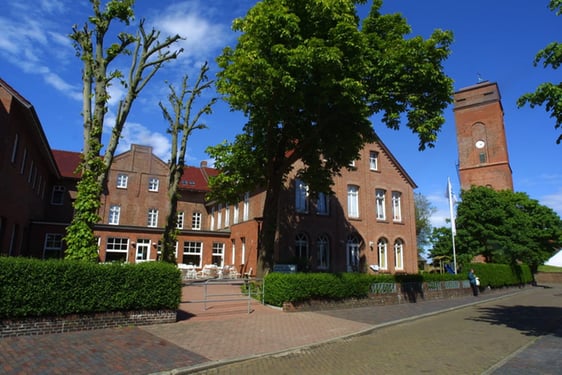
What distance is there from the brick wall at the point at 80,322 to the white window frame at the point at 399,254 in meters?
22.7

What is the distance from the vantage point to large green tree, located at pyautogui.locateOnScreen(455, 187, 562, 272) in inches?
1410

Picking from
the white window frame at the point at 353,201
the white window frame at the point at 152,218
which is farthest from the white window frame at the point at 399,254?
the white window frame at the point at 152,218

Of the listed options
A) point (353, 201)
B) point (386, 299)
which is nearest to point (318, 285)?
point (386, 299)

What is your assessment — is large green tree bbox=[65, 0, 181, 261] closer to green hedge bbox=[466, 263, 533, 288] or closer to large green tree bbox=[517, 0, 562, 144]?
large green tree bbox=[517, 0, 562, 144]

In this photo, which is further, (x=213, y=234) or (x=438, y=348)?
(x=213, y=234)

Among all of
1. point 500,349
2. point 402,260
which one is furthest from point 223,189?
point 402,260

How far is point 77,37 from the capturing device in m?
13.0

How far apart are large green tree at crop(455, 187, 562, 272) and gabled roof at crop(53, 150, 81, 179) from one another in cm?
3674

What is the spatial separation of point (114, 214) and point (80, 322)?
28311 millimetres

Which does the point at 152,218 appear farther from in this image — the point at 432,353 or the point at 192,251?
the point at 432,353

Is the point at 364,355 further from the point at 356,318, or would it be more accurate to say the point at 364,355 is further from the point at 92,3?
the point at 92,3

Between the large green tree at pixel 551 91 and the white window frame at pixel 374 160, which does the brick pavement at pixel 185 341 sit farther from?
the white window frame at pixel 374 160

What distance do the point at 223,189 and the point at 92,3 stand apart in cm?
935

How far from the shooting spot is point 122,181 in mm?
37375
